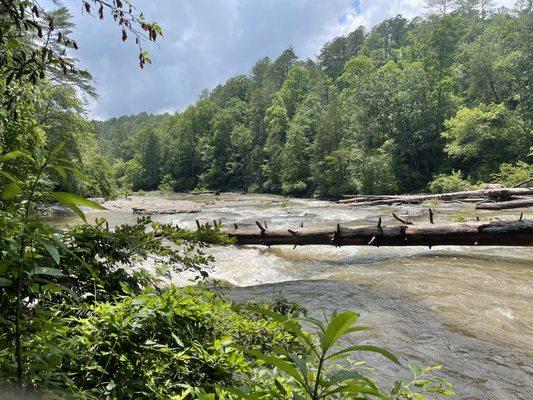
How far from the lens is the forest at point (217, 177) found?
1.44 metres

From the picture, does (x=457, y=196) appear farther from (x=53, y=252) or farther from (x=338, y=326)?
(x=53, y=252)

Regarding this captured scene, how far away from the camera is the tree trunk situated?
8.78 metres

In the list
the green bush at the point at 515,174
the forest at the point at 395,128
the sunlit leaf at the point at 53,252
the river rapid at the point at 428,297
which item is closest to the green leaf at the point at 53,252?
the sunlit leaf at the point at 53,252

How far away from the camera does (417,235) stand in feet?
31.3

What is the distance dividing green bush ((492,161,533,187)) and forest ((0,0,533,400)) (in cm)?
21

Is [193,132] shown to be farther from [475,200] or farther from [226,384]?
[226,384]

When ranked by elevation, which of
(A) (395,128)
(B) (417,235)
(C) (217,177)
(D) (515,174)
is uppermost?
(A) (395,128)

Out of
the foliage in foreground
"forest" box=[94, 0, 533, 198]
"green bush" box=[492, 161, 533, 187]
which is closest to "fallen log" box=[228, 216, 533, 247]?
the foliage in foreground

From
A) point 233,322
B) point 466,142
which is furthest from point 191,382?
point 466,142

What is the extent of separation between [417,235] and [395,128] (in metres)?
38.9

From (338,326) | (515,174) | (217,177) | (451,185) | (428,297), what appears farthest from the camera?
(217,177)

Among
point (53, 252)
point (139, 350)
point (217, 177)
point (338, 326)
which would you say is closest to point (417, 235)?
point (139, 350)

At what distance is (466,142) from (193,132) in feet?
238

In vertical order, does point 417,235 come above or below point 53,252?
below
